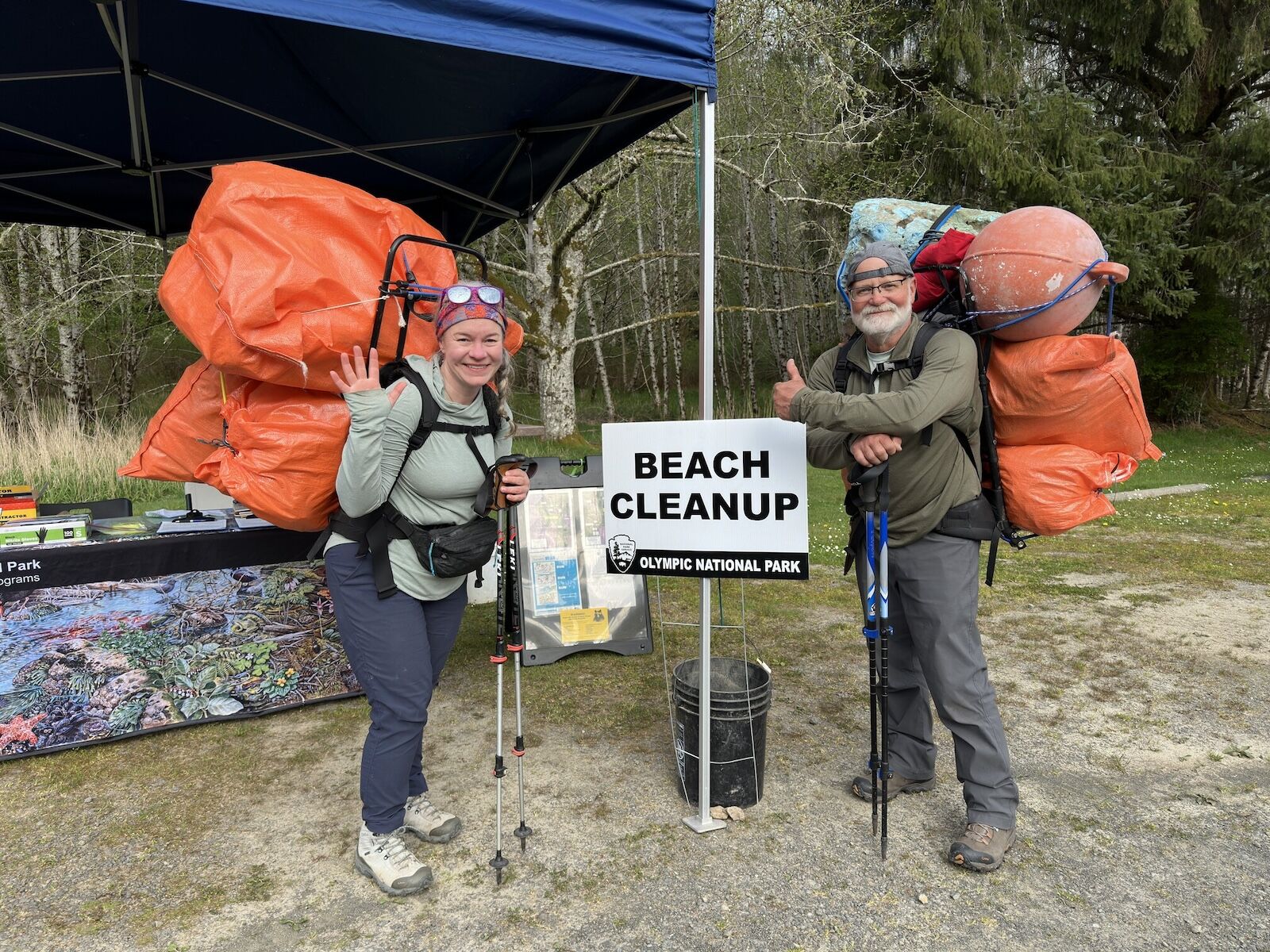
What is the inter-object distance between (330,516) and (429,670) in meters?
0.65

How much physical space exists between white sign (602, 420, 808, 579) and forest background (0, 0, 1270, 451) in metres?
8.59

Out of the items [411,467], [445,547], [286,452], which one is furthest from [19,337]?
[445,547]

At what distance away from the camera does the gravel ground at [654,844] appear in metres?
2.56

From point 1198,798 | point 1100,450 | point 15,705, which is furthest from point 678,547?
point 15,705

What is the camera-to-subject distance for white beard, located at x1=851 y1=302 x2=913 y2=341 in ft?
9.20

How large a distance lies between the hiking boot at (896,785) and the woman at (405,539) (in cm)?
169

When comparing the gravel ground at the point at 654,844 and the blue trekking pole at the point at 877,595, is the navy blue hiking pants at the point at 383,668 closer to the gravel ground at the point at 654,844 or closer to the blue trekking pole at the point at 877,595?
the gravel ground at the point at 654,844

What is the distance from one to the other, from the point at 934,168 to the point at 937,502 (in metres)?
14.2

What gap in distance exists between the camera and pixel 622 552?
3076 mm

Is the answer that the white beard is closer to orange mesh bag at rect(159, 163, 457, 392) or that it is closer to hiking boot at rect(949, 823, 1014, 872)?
orange mesh bag at rect(159, 163, 457, 392)

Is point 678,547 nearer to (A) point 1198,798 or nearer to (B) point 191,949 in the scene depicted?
(B) point 191,949

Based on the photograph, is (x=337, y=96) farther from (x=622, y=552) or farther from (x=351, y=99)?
(x=622, y=552)

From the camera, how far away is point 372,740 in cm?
274

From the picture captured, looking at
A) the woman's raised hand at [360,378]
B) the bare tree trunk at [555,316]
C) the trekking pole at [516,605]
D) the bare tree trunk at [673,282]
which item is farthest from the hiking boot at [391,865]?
the bare tree trunk at [673,282]
